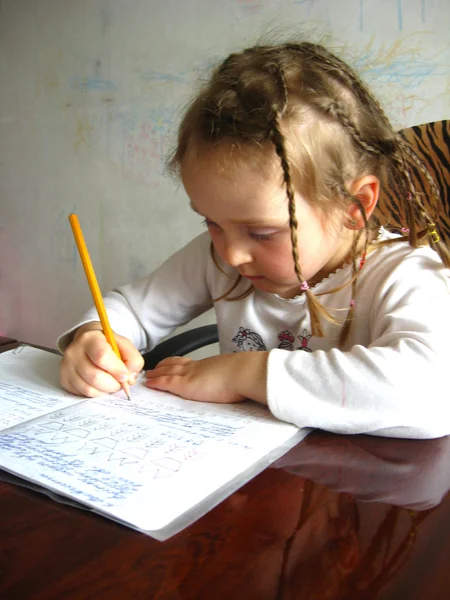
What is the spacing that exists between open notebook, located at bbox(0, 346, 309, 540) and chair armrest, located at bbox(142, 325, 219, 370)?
0.65 feet

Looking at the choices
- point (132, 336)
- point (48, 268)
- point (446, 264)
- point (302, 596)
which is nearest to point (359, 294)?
point (446, 264)

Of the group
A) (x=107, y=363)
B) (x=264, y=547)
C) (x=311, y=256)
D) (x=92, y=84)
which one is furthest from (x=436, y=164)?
(x=92, y=84)

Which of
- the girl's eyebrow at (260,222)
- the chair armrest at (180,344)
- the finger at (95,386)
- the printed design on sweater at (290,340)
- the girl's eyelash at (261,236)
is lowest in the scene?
the chair armrest at (180,344)

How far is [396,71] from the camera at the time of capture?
123 cm

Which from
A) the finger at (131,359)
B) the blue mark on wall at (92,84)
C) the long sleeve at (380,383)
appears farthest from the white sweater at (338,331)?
the blue mark on wall at (92,84)

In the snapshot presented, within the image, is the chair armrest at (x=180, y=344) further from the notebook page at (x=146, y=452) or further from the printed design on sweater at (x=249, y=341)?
the notebook page at (x=146, y=452)

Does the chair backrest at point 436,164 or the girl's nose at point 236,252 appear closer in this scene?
the girl's nose at point 236,252

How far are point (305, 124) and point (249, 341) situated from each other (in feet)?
1.09

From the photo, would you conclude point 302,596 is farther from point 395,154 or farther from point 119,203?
point 119,203

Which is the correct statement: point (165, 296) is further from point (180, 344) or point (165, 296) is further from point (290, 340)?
point (290, 340)

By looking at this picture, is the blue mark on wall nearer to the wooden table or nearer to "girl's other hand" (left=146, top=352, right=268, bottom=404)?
"girl's other hand" (left=146, top=352, right=268, bottom=404)

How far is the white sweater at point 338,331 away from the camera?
0.49 metres

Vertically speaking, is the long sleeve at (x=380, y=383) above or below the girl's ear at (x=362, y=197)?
below

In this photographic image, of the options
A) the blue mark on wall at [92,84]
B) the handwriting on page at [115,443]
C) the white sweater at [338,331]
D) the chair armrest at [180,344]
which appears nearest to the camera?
the handwriting on page at [115,443]
